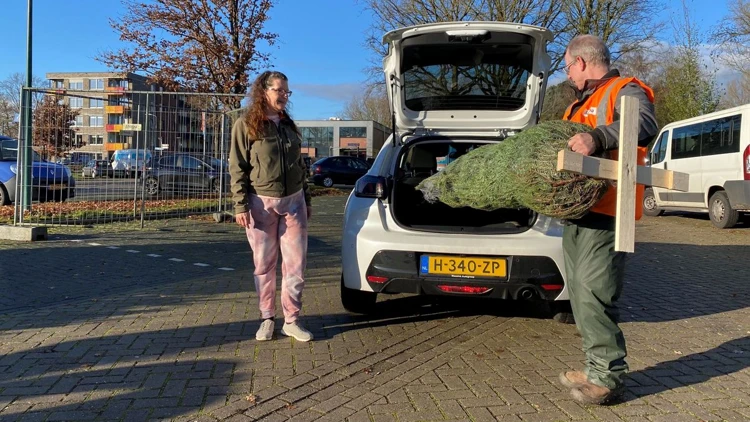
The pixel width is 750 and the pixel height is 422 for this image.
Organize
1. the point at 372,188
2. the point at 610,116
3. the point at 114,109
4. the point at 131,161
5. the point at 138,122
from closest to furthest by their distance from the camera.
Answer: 1. the point at 610,116
2. the point at 372,188
3. the point at 138,122
4. the point at 131,161
5. the point at 114,109

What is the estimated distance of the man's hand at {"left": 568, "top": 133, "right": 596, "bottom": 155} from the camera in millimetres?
2621

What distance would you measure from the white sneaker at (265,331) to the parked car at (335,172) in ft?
65.1

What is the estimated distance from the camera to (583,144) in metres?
2.62

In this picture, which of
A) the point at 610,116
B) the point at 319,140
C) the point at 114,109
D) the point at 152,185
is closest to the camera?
the point at 610,116

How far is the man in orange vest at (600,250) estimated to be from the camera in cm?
281

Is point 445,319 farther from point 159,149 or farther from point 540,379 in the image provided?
point 159,149

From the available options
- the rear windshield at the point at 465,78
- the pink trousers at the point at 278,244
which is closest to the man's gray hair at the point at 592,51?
the rear windshield at the point at 465,78

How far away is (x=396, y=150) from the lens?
455 centimetres

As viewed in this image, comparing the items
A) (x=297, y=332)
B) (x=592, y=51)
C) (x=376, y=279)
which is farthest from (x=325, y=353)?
(x=592, y=51)

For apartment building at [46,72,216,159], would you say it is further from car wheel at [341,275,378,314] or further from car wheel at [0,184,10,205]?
car wheel at [341,275,378,314]

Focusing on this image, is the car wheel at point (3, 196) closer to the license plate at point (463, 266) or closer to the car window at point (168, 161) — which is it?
the car window at point (168, 161)

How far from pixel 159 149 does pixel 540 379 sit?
772 cm

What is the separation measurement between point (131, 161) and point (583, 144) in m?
8.46

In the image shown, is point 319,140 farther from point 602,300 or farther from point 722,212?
point 602,300
